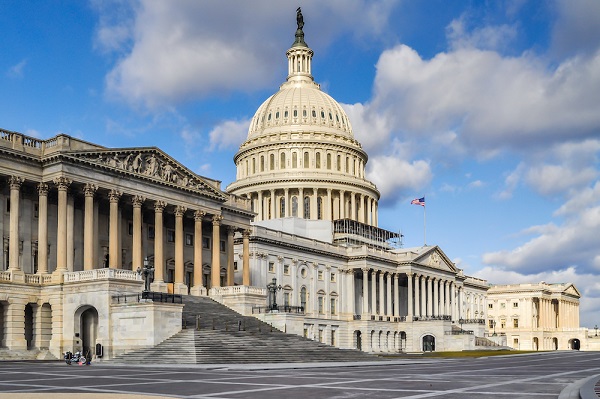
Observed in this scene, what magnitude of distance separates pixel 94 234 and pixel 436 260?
8663 centimetres

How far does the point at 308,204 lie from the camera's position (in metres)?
159

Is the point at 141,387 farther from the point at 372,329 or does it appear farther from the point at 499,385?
the point at 372,329

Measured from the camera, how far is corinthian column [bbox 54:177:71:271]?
70375mm

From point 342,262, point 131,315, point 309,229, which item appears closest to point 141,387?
point 131,315

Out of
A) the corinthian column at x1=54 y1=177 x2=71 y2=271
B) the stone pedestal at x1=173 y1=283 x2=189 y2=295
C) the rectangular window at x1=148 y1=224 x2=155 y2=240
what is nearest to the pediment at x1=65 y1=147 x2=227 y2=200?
the corinthian column at x1=54 y1=177 x2=71 y2=271

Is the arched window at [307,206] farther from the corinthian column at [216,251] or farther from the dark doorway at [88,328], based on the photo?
the dark doorway at [88,328]

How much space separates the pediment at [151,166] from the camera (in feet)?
244

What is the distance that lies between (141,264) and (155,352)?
21.2 m

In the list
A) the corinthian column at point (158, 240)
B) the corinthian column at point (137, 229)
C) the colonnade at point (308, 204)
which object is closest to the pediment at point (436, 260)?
the colonnade at point (308, 204)

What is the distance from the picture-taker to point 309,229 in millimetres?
145250

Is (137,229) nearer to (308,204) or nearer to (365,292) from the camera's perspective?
(365,292)

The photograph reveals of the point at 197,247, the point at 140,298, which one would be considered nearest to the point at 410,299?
the point at 197,247

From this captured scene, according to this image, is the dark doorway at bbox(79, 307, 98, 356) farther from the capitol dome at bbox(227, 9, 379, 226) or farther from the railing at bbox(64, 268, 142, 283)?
the capitol dome at bbox(227, 9, 379, 226)

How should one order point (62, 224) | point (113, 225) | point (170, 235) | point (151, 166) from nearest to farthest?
point (62, 224)
point (113, 225)
point (151, 166)
point (170, 235)
